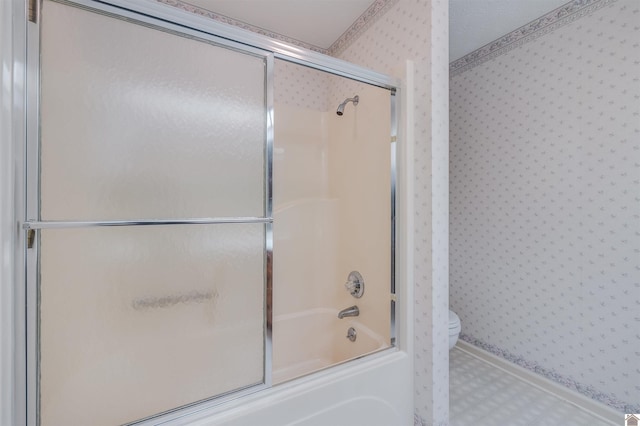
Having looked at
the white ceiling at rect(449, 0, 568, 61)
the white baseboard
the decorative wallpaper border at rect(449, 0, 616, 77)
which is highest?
the white ceiling at rect(449, 0, 568, 61)

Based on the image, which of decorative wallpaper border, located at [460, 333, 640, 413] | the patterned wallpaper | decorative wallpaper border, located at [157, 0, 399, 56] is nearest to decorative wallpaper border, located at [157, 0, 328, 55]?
decorative wallpaper border, located at [157, 0, 399, 56]

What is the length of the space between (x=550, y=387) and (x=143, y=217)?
2.48m

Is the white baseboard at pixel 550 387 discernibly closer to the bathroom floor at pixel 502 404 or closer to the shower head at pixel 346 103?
the bathroom floor at pixel 502 404

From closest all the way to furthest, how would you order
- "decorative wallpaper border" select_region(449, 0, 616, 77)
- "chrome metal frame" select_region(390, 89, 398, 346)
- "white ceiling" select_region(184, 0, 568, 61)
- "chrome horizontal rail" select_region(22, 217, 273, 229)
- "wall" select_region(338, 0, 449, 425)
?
"chrome horizontal rail" select_region(22, 217, 273, 229)
"wall" select_region(338, 0, 449, 425)
"chrome metal frame" select_region(390, 89, 398, 346)
"decorative wallpaper border" select_region(449, 0, 616, 77)
"white ceiling" select_region(184, 0, 568, 61)

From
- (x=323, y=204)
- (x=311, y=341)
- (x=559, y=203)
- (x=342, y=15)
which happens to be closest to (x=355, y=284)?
(x=311, y=341)

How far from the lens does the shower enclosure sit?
79cm

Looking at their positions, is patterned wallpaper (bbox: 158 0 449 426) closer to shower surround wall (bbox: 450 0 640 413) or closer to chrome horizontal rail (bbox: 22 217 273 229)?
chrome horizontal rail (bbox: 22 217 273 229)

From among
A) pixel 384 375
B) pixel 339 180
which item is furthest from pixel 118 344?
pixel 339 180

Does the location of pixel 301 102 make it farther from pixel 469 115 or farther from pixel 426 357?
pixel 426 357

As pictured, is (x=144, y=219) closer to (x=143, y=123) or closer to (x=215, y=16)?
(x=143, y=123)

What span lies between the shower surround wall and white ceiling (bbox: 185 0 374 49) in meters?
1.11

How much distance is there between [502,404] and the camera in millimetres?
1647

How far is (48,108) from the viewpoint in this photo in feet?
2.56

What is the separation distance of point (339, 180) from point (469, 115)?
4.18ft
